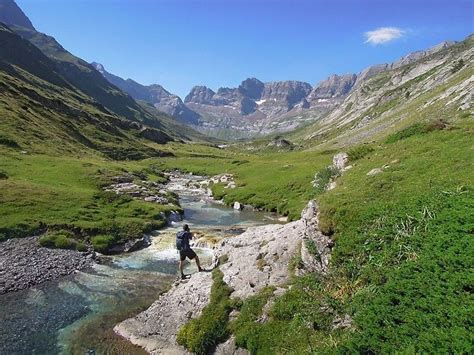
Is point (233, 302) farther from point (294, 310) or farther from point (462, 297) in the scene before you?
point (462, 297)

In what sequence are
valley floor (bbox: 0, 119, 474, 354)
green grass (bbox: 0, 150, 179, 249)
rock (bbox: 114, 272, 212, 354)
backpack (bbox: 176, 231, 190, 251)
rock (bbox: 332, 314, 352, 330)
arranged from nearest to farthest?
valley floor (bbox: 0, 119, 474, 354) → rock (bbox: 332, 314, 352, 330) → rock (bbox: 114, 272, 212, 354) → backpack (bbox: 176, 231, 190, 251) → green grass (bbox: 0, 150, 179, 249)

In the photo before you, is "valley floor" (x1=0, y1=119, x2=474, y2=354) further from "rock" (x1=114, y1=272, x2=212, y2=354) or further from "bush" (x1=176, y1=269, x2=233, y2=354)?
"rock" (x1=114, y1=272, x2=212, y2=354)

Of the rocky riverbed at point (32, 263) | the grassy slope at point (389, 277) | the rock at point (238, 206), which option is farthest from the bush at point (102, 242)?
the rock at point (238, 206)

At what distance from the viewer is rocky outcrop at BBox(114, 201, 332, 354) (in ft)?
80.6

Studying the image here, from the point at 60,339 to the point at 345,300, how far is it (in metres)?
19.1

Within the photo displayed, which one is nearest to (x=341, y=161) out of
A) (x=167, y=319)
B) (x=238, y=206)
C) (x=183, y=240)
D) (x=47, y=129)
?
(x=183, y=240)

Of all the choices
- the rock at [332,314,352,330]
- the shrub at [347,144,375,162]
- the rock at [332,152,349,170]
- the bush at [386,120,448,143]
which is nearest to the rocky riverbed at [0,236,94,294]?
the rock at [332,152,349,170]

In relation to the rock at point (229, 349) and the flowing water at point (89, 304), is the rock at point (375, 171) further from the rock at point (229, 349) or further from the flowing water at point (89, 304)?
the flowing water at point (89, 304)

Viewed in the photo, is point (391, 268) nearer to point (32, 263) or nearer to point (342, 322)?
point (342, 322)

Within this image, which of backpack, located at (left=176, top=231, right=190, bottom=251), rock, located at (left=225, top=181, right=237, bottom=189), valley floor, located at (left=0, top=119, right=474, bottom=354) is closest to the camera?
valley floor, located at (left=0, top=119, right=474, bottom=354)

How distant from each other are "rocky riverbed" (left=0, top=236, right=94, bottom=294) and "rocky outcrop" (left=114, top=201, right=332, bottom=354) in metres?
13.2

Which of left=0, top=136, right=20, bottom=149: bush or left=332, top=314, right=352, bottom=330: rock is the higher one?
left=332, top=314, right=352, bottom=330: rock

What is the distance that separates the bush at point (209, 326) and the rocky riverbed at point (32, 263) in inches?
729

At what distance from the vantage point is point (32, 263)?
131 feet
